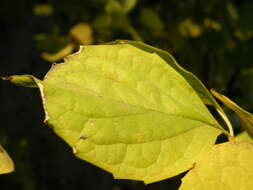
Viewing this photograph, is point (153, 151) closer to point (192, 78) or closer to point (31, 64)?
point (192, 78)

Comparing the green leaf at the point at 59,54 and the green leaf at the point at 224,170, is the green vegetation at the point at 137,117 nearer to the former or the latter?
the green leaf at the point at 224,170

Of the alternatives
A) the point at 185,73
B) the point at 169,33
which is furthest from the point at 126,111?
the point at 169,33

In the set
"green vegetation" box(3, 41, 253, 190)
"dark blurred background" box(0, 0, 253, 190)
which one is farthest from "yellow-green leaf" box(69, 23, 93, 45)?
"green vegetation" box(3, 41, 253, 190)

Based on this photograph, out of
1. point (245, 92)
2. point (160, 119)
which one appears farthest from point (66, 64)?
point (245, 92)

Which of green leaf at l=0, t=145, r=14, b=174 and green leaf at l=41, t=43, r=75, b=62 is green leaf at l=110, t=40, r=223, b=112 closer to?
green leaf at l=0, t=145, r=14, b=174

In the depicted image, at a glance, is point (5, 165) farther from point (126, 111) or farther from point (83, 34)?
point (83, 34)

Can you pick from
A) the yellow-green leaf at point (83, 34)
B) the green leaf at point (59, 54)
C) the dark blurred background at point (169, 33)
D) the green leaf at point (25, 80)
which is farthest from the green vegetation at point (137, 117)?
the yellow-green leaf at point (83, 34)

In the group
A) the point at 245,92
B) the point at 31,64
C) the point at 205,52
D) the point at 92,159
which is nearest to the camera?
the point at 92,159
